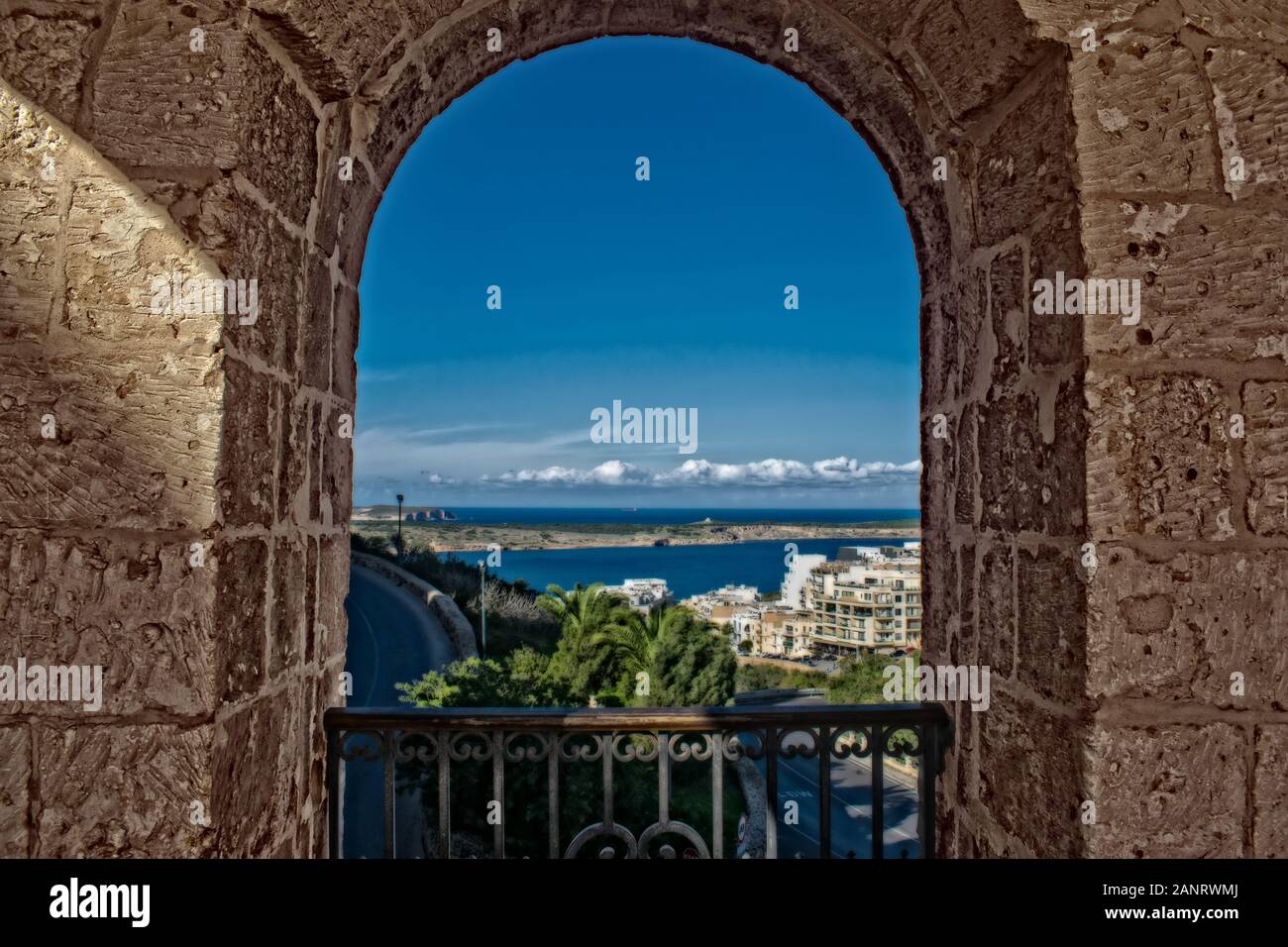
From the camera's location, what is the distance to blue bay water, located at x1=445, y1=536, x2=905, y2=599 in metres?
50.2

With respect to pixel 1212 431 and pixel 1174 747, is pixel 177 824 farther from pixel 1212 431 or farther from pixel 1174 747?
pixel 1212 431

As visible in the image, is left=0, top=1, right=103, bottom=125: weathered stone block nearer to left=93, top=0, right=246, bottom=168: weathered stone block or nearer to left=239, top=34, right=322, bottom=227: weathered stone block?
left=93, top=0, right=246, bottom=168: weathered stone block

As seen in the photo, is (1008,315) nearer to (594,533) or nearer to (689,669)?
(689,669)

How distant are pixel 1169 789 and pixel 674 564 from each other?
6454 centimetres

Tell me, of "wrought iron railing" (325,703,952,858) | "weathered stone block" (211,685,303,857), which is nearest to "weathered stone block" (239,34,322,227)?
"weathered stone block" (211,685,303,857)

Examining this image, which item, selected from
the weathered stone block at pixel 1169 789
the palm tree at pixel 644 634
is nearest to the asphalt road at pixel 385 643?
the palm tree at pixel 644 634

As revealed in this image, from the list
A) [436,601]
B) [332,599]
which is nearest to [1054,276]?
[332,599]

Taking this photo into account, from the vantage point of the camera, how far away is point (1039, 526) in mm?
1459

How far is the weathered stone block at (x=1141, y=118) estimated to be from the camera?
135cm

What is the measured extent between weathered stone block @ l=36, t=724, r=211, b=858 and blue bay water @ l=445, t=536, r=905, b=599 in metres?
41.1

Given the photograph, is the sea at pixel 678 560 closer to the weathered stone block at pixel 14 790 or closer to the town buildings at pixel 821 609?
the town buildings at pixel 821 609

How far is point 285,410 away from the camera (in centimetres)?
155

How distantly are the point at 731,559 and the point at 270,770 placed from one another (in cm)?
7043
